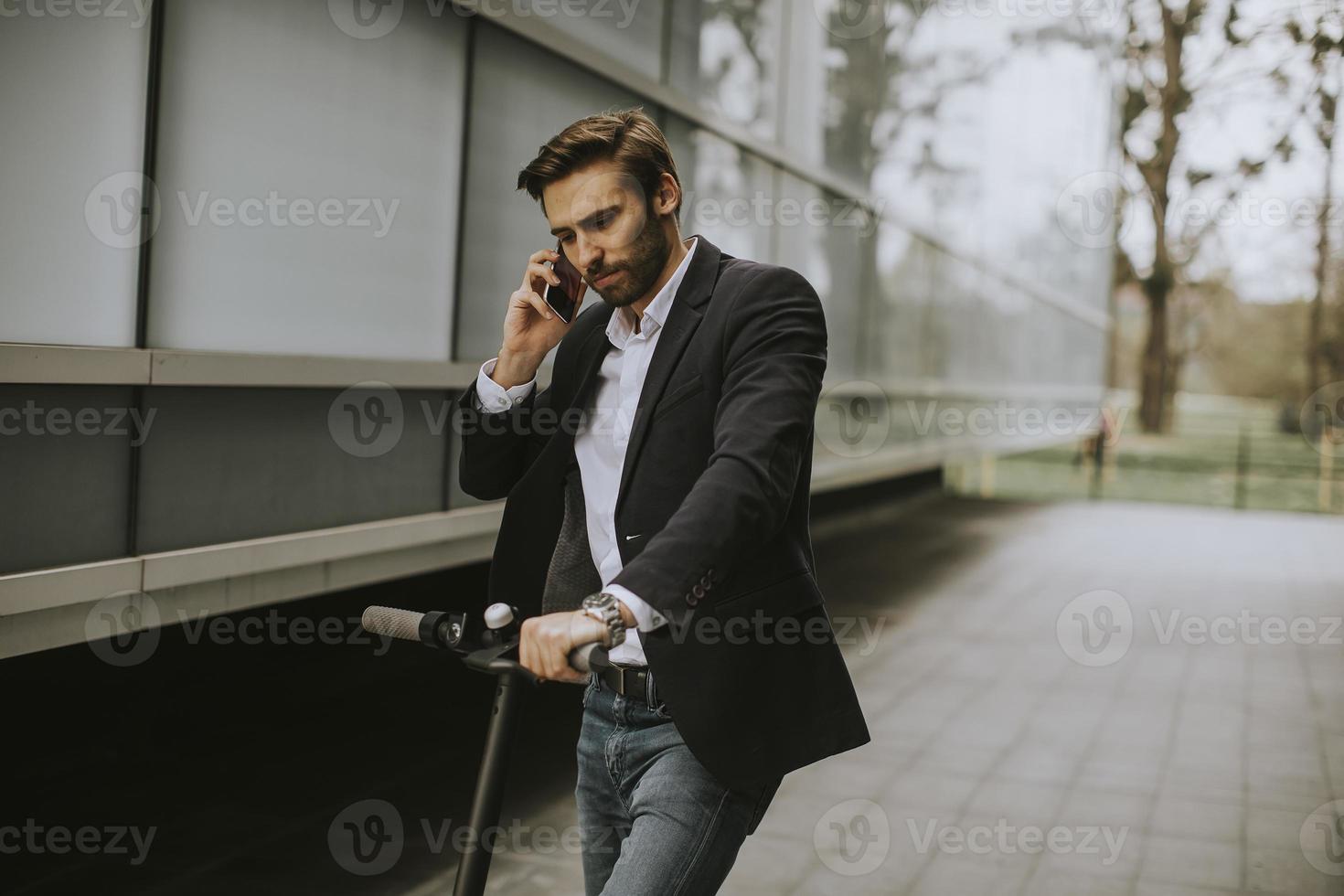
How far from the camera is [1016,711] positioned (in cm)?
845

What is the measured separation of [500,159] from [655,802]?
5063 mm

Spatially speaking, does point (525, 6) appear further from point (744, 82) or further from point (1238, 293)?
point (1238, 293)

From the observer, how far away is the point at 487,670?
7.02ft

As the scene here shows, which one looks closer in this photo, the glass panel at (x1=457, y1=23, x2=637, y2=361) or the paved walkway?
the paved walkway

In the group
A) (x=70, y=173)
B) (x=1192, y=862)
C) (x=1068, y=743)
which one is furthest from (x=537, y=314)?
(x=1068, y=743)

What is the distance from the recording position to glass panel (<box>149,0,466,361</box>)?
502cm

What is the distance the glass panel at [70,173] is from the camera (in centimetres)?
427
